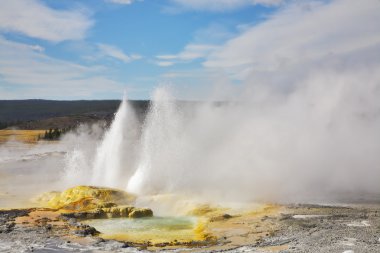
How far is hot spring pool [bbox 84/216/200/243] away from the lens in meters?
15.4

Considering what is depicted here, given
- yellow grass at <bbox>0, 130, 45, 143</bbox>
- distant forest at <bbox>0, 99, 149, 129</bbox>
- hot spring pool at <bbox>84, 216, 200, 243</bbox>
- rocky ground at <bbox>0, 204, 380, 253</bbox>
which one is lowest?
hot spring pool at <bbox>84, 216, 200, 243</bbox>

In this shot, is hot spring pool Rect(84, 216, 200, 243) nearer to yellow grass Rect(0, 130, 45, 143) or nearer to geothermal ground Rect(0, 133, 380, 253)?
geothermal ground Rect(0, 133, 380, 253)

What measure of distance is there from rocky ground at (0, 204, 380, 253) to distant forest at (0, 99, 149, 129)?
79.0 metres

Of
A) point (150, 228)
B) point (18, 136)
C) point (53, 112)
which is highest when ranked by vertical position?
point (53, 112)

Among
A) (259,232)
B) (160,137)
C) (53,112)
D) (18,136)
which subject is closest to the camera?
(259,232)

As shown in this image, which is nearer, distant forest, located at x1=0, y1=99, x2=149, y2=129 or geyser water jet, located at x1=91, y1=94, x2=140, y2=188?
geyser water jet, located at x1=91, y1=94, x2=140, y2=188

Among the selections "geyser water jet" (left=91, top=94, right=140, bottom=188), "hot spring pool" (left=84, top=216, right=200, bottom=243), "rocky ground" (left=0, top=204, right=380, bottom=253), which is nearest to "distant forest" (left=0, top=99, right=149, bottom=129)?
"geyser water jet" (left=91, top=94, right=140, bottom=188)

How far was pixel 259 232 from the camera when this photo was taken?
50.1ft

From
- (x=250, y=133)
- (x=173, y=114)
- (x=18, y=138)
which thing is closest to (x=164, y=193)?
(x=173, y=114)

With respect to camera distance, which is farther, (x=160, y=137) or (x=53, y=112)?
(x=53, y=112)

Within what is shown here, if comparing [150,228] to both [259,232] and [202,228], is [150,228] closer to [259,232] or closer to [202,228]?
[202,228]

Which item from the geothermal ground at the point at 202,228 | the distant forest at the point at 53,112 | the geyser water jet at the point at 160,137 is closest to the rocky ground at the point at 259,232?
the geothermal ground at the point at 202,228

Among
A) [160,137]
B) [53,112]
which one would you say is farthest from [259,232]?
[53,112]

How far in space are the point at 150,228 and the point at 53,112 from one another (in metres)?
137
